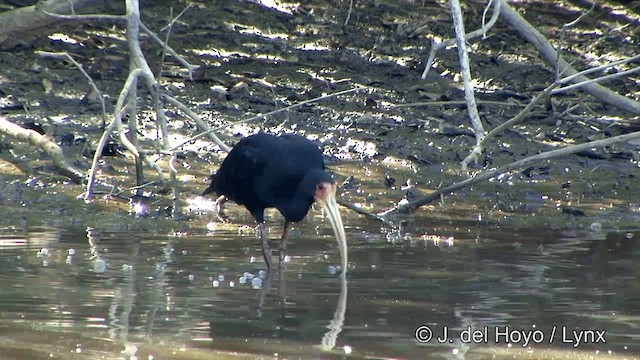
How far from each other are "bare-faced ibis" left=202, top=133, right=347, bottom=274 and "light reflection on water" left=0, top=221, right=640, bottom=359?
0.26 meters

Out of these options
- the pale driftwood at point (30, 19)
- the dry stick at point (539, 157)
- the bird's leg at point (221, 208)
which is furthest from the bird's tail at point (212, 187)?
the pale driftwood at point (30, 19)

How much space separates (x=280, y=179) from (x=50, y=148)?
2.31 m

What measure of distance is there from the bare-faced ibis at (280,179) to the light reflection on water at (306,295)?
26 centimetres

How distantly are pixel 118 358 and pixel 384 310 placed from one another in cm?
149

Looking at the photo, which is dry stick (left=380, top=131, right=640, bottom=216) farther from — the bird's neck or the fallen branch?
the bird's neck

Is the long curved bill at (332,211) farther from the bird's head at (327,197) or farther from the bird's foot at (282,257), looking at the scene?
the bird's foot at (282,257)

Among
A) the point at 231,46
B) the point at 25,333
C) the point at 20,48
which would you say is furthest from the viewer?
the point at 231,46

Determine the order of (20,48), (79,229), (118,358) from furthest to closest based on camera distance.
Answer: (20,48)
(79,229)
(118,358)

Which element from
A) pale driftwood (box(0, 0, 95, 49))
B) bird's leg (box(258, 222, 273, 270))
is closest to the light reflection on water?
bird's leg (box(258, 222, 273, 270))

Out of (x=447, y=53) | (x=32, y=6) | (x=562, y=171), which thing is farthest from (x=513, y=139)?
(x=32, y=6)

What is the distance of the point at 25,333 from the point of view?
16.6ft

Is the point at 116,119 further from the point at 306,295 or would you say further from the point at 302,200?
the point at 306,295

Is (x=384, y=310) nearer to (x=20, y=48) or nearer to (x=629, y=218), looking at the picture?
(x=629, y=218)

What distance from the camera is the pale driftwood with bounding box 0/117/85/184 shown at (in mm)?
Answer: 8914
